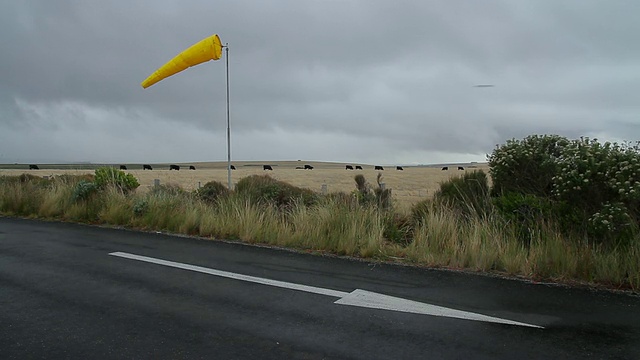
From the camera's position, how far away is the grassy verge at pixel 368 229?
646cm

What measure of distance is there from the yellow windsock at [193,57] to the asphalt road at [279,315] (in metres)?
7.48

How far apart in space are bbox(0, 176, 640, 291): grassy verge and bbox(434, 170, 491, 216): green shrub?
0.84ft

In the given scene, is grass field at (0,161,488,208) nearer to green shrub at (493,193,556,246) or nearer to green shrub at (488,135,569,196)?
green shrub at (488,135,569,196)

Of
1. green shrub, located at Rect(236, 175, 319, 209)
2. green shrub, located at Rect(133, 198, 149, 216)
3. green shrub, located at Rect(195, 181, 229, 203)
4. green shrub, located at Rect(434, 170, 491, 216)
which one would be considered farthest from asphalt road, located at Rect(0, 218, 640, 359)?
green shrub, located at Rect(195, 181, 229, 203)

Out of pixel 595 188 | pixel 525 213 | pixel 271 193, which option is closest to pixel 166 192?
pixel 271 193

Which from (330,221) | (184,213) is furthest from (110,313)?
(184,213)

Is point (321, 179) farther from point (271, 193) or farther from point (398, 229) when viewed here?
point (398, 229)

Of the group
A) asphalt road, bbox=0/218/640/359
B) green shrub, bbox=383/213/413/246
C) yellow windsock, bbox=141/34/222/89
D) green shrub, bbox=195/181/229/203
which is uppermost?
yellow windsock, bbox=141/34/222/89

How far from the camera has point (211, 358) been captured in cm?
369

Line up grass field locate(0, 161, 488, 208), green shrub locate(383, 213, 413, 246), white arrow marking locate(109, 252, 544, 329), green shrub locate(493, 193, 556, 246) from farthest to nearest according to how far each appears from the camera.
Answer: grass field locate(0, 161, 488, 208)
green shrub locate(383, 213, 413, 246)
green shrub locate(493, 193, 556, 246)
white arrow marking locate(109, 252, 544, 329)

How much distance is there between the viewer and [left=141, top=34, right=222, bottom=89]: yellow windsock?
13180mm

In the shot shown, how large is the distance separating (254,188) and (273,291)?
322 inches

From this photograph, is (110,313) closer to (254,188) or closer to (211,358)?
(211,358)

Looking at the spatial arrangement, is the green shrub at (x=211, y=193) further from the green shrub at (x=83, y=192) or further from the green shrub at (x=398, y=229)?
the green shrub at (x=398, y=229)
